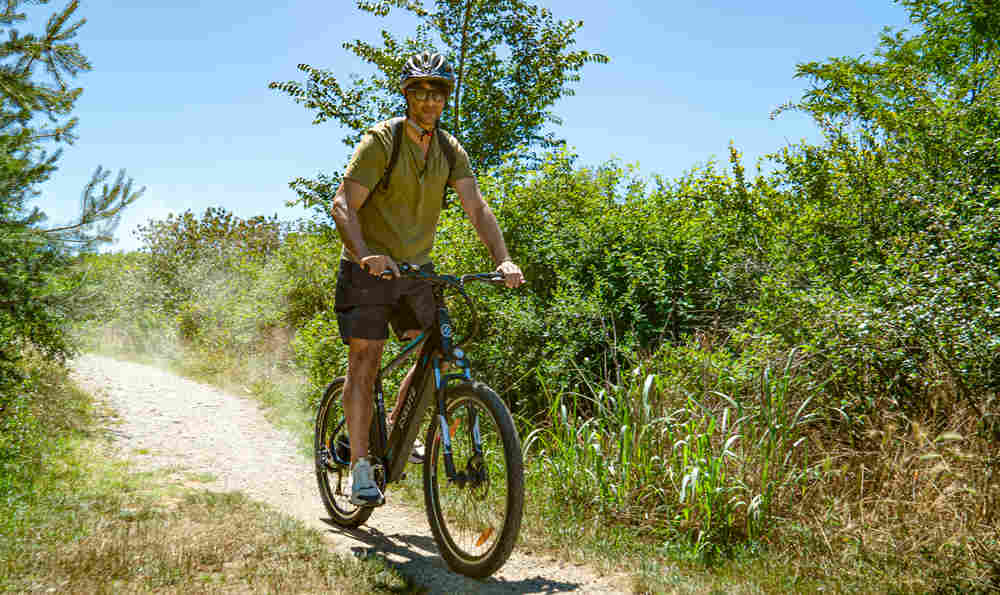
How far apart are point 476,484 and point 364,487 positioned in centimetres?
74

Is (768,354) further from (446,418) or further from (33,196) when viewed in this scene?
(33,196)

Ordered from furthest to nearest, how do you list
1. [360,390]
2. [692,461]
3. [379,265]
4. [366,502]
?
[692,461] < [360,390] < [366,502] < [379,265]

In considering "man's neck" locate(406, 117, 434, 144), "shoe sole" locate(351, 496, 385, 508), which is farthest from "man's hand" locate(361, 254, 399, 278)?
"shoe sole" locate(351, 496, 385, 508)

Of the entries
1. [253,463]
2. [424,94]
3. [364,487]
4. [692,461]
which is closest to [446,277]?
[424,94]

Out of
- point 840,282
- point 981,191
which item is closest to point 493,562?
point 840,282

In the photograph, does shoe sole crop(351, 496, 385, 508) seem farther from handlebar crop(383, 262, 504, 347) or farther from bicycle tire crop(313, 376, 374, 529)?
handlebar crop(383, 262, 504, 347)

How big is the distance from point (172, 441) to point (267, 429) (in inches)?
46.1

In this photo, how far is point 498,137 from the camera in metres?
11.2

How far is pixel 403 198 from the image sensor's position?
3.77m

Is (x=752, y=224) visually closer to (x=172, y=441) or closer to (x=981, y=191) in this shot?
(x=981, y=191)

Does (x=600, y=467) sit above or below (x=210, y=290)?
below

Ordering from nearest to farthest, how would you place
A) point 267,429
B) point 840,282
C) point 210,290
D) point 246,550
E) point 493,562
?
point 493,562, point 246,550, point 840,282, point 267,429, point 210,290

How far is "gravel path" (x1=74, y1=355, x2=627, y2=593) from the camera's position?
11.6 ft

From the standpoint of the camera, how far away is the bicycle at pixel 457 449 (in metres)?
3.18
